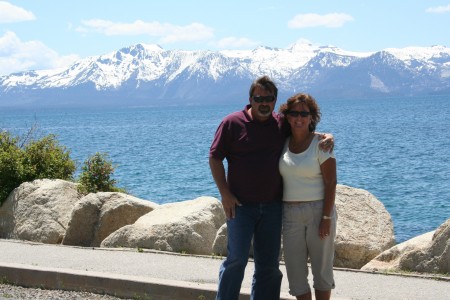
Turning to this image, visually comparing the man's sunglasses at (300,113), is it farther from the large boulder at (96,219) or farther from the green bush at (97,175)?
the green bush at (97,175)

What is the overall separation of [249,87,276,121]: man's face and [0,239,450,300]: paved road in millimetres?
2026

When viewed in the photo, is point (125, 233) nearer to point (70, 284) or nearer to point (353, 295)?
point (70, 284)

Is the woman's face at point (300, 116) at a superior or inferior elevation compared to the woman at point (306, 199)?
superior

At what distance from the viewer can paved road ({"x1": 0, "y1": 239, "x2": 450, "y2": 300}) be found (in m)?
7.98

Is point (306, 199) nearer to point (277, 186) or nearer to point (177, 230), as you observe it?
point (277, 186)

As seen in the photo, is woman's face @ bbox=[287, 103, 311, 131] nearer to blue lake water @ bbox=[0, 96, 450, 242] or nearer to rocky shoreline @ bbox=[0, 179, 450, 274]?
rocky shoreline @ bbox=[0, 179, 450, 274]

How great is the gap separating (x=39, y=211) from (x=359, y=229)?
500cm

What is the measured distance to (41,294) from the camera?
339 inches

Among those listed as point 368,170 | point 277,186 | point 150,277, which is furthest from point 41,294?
point 368,170

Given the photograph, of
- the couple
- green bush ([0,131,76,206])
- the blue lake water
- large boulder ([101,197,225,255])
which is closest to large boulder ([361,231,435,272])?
large boulder ([101,197,225,255])

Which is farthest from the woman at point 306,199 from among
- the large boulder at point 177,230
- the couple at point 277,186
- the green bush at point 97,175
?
the green bush at point 97,175

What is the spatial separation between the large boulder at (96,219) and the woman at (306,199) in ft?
18.4

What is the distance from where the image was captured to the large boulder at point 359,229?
9938mm

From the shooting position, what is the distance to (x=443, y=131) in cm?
7050
